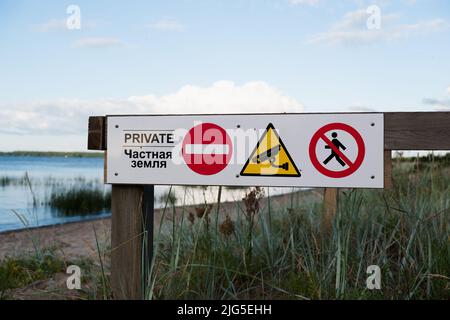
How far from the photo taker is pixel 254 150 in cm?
345

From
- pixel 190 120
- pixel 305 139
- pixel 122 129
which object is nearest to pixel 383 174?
pixel 305 139

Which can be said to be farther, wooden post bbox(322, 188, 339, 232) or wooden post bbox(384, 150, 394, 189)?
wooden post bbox(322, 188, 339, 232)

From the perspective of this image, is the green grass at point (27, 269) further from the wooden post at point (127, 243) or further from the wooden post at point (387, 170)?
the wooden post at point (387, 170)

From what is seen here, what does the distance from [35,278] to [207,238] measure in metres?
2.33

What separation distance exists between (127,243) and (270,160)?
1.22 meters

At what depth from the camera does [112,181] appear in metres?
3.65

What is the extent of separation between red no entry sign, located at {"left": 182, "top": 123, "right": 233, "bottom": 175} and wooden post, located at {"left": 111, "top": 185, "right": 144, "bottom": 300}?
50cm

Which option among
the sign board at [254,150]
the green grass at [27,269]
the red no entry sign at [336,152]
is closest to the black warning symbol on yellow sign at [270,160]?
the sign board at [254,150]

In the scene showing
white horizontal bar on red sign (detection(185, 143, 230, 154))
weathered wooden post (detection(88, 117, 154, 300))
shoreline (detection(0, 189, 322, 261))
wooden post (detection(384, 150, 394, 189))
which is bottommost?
shoreline (detection(0, 189, 322, 261))

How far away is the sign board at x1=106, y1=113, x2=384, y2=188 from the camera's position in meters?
3.39

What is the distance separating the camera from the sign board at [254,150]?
339 cm

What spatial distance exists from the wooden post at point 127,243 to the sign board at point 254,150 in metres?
0.14

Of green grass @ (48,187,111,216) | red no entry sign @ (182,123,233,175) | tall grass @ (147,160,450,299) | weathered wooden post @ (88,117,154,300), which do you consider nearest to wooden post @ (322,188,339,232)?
tall grass @ (147,160,450,299)

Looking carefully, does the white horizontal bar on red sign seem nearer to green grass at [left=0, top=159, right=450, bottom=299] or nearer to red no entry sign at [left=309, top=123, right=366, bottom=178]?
green grass at [left=0, top=159, right=450, bottom=299]
